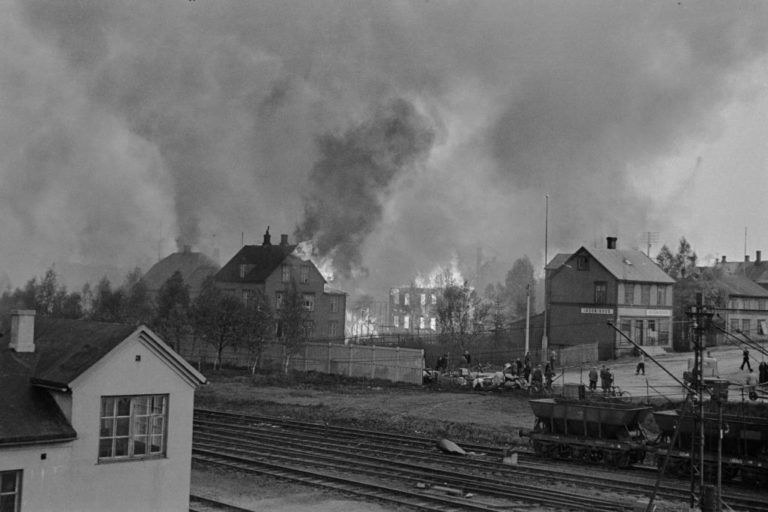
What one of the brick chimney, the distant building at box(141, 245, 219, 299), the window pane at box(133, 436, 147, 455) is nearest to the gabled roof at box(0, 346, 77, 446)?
the brick chimney

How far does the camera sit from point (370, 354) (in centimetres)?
5434

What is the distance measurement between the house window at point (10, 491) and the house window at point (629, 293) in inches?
2214

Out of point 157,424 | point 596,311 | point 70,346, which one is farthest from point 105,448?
point 596,311

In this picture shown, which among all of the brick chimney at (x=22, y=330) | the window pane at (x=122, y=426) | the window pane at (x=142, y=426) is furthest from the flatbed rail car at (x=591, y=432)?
the brick chimney at (x=22, y=330)

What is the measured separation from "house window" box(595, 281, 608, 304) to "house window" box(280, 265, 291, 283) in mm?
28829

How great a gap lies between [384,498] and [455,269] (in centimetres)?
12265

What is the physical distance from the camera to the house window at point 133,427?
18.0 meters

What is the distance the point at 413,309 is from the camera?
124 m

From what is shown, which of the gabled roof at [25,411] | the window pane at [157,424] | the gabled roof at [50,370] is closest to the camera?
the gabled roof at [25,411]

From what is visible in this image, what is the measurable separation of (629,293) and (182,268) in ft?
174

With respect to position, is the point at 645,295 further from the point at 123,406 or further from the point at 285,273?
the point at 123,406

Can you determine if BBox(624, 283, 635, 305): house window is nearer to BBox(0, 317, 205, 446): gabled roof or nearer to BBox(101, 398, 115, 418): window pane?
BBox(0, 317, 205, 446): gabled roof

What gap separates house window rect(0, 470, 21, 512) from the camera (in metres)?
16.3

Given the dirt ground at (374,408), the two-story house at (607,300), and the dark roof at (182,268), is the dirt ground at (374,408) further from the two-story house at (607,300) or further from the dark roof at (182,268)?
the dark roof at (182,268)
